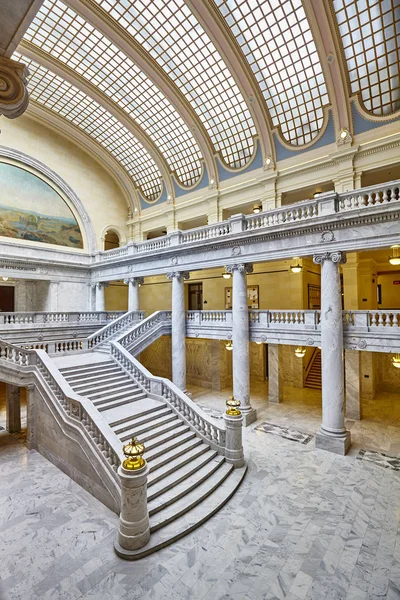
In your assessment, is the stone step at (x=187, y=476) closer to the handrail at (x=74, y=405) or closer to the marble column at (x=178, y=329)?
the handrail at (x=74, y=405)

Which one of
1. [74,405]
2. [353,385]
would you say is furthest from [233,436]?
[353,385]

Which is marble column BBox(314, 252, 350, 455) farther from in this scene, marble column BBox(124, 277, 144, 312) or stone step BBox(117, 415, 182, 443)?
marble column BBox(124, 277, 144, 312)

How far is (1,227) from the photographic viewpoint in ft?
53.5

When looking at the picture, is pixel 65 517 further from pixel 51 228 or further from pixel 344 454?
pixel 51 228

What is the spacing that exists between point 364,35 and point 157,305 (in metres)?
18.2

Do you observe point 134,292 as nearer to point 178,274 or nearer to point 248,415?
point 178,274

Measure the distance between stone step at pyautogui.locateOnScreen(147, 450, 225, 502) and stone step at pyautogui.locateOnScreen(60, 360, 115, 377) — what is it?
210 inches

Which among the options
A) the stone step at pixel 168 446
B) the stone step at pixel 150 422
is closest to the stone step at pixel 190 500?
the stone step at pixel 168 446

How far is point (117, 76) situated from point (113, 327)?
511 inches

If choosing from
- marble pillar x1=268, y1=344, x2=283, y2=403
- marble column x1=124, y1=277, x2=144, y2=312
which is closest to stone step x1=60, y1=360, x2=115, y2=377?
marble column x1=124, y1=277, x2=144, y2=312

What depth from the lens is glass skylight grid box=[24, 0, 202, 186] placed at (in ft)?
42.4

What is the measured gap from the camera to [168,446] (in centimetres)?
804

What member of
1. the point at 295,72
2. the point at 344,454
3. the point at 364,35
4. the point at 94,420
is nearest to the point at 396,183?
the point at 364,35

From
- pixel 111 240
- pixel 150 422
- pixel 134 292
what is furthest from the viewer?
pixel 111 240
